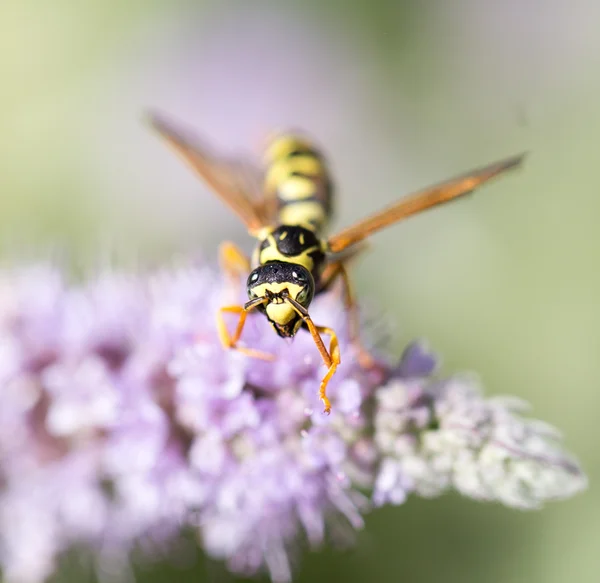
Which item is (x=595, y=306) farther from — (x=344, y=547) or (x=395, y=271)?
(x=344, y=547)

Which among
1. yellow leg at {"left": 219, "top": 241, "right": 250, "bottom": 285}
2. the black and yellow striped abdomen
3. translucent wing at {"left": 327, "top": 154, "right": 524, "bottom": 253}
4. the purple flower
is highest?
the black and yellow striped abdomen

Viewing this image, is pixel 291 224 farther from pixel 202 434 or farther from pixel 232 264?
pixel 202 434

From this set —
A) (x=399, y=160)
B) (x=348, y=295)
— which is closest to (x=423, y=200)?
(x=348, y=295)

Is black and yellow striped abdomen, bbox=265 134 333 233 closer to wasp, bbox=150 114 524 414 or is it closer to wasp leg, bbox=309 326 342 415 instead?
wasp, bbox=150 114 524 414

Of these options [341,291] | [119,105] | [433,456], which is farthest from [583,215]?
[119,105]

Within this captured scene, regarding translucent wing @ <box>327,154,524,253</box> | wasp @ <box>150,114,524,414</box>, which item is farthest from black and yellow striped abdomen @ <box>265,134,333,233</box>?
translucent wing @ <box>327,154,524,253</box>

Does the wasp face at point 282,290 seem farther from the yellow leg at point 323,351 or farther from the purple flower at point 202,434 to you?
the purple flower at point 202,434
